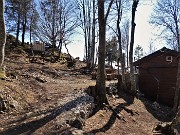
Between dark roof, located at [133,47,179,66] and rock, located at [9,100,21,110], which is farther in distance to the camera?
dark roof, located at [133,47,179,66]

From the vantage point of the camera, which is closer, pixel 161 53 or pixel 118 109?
pixel 118 109

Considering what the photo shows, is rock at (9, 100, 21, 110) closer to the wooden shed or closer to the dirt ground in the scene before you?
the dirt ground

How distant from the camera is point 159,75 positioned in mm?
23469

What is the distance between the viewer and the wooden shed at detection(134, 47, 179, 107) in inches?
891

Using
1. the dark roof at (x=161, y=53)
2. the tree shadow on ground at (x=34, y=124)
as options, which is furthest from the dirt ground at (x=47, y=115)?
the dark roof at (x=161, y=53)

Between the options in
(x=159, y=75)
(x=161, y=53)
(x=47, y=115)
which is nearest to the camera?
(x=47, y=115)

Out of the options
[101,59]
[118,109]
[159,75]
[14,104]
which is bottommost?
[118,109]

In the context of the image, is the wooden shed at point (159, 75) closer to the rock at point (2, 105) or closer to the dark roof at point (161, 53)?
the dark roof at point (161, 53)

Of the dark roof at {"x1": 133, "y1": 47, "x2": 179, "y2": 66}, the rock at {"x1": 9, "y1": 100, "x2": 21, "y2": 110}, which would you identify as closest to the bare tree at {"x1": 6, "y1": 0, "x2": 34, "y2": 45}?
the dark roof at {"x1": 133, "y1": 47, "x2": 179, "y2": 66}

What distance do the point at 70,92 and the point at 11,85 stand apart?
3.14 meters

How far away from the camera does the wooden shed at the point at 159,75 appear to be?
2262 cm

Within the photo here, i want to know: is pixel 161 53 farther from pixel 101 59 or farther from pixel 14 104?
pixel 14 104

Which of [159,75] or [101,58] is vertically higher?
[101,58]

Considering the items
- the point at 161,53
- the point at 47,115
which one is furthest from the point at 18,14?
the point at 47,115
